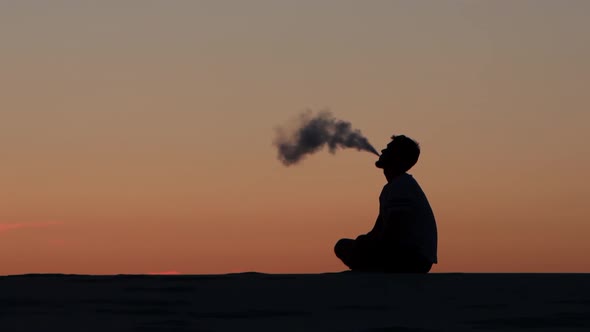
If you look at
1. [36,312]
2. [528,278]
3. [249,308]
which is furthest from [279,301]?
[528,278]

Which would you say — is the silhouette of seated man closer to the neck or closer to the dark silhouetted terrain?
the neck

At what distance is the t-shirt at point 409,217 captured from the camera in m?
11.0

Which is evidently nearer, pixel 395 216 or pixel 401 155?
pixel 395 216

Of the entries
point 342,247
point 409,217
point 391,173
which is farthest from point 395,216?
point 342,247

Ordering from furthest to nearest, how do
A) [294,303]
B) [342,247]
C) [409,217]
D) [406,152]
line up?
[342,247] < [406,152] < [409,217] < [294,303]

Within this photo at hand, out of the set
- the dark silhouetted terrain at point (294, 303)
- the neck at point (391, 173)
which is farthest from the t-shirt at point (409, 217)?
the dark silhouetted terrain at point (294, 303)

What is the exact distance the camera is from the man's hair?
1128 cm

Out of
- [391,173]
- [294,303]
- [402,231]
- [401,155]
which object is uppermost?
[401,155]

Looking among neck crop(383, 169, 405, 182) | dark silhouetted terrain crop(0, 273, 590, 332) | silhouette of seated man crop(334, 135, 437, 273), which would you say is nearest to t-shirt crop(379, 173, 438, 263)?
silhouette of seated man crop(334, 135, 437, 273)

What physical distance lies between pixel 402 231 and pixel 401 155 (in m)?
0.79

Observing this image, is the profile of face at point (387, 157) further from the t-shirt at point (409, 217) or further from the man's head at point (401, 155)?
the t-shirt at point (409, 217)

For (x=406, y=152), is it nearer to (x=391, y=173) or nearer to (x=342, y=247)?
(x=391, y=173)

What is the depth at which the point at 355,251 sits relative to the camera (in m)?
11.4

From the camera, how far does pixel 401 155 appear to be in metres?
11.3
